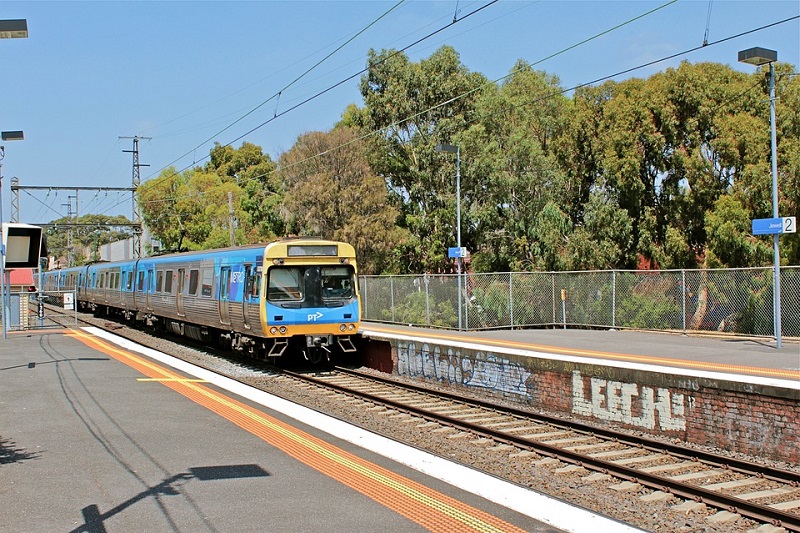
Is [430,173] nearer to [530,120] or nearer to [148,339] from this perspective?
[530,120]

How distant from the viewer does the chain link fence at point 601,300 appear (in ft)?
69.2

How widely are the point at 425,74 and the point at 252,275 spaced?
24213 millimetres

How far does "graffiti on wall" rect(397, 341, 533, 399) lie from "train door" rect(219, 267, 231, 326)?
4.55 meters

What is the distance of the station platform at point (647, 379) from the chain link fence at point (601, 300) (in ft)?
3.85

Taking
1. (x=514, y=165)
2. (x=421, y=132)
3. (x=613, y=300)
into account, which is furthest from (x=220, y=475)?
(x=421, y=132)

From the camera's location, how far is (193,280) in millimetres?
23000

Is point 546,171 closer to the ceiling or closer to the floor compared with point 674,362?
closer to the ceiling

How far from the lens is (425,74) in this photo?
1565 inches

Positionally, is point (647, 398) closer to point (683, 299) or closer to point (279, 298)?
point (279, 298)

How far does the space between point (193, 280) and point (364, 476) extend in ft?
52.5

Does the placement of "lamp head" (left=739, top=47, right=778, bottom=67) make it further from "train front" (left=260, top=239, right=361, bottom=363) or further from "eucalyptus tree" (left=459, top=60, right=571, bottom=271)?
"eucalyptus tree" (left=459, top=60, right=571, bottom=271)

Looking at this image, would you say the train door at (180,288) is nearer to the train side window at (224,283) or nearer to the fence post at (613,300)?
the train side window at (224,283)

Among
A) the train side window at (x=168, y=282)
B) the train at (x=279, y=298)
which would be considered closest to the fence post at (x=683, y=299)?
the train at (x=279, y=298)

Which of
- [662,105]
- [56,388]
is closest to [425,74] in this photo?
[662,105]
